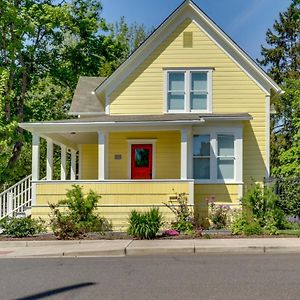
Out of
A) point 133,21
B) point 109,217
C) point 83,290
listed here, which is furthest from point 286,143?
point 83,290

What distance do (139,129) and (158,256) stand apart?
20.0ft

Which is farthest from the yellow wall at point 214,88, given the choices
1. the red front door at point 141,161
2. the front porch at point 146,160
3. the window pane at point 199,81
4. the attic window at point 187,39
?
the red front door at point 141,161

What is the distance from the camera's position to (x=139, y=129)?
52.7ft

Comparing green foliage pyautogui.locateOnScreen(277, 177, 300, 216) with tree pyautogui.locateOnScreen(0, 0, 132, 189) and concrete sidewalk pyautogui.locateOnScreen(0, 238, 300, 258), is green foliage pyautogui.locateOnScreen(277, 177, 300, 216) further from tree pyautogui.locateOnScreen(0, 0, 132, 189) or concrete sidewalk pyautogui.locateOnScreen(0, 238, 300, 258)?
tree pyautogui.locateOnScreen(0, 0, 132, 189)

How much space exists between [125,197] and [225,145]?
431cm

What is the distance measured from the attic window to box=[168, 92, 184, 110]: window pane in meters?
1.93

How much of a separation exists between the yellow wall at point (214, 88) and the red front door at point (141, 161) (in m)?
1.46

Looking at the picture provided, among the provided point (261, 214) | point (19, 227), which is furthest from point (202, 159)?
point (19, 227)

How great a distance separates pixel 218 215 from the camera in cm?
1592

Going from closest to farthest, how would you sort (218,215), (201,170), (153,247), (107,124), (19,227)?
(153,247) → (19,227) → (107,124) → (218,215) → (201,170)

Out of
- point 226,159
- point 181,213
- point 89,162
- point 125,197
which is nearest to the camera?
point 181,213

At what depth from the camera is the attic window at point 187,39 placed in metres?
18.1

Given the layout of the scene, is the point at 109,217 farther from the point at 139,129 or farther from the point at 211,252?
the point at 211,252

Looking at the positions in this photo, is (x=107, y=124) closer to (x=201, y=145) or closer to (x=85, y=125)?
(x=85, y=125)
